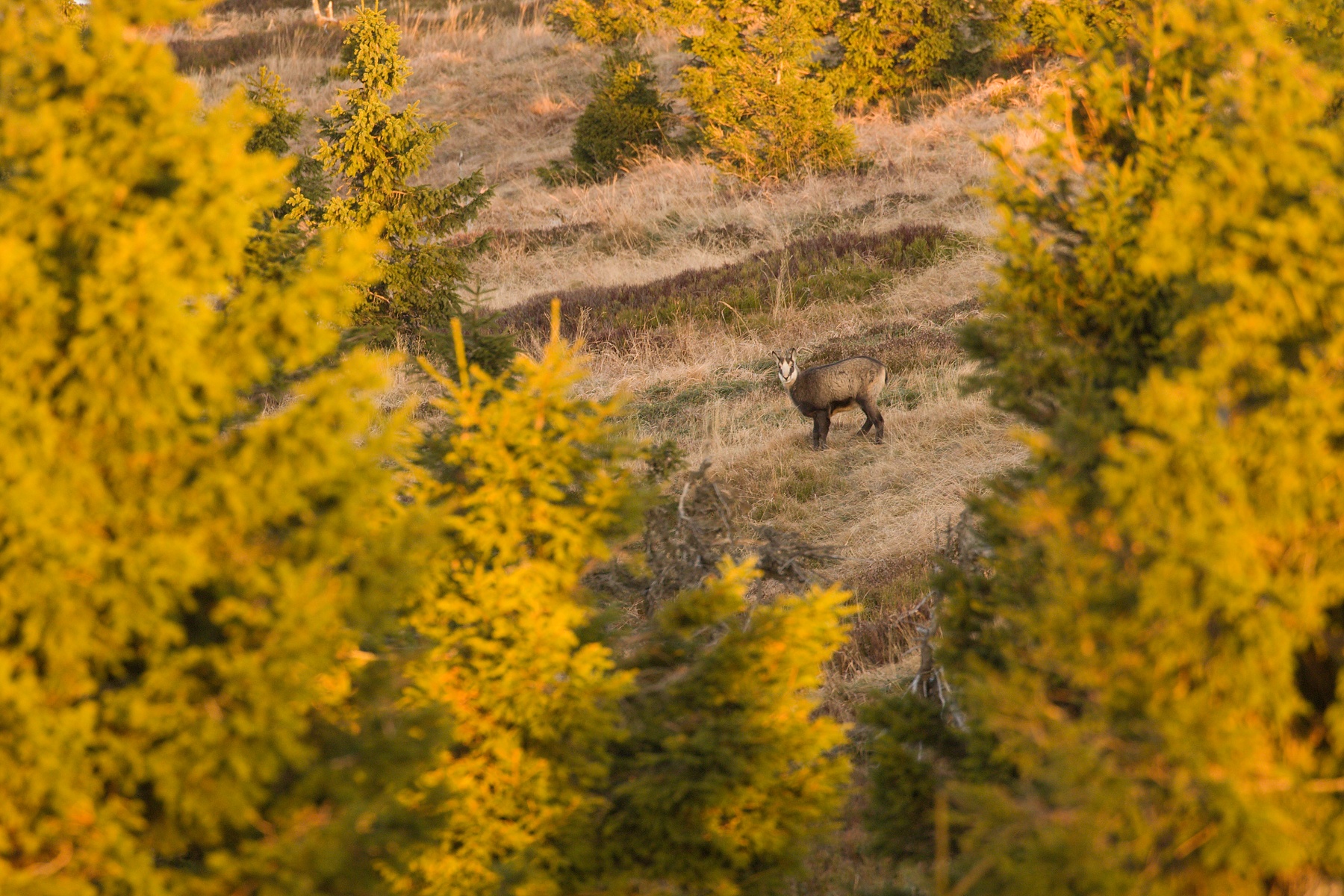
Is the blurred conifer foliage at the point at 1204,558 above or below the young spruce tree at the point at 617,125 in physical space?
above

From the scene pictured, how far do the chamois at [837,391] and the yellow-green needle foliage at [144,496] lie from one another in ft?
27.3

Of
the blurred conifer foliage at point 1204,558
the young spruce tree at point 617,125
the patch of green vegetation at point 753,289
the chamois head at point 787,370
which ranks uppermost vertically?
the blurred conifer foliage at point 1204,558

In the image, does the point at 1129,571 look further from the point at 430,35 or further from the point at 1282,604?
the point at 430,35

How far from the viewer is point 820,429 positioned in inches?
445

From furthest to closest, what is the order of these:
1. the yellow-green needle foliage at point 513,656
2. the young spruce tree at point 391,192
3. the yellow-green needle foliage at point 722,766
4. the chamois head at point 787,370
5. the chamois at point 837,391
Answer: the young spruce tree at point 391,192, the chamois head at point 787,370, the chamois at point 837,391, the yellow-green needle foliage at point 722,766, the yellow-green needle foliage at point 513,656

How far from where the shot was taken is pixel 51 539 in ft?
9.21

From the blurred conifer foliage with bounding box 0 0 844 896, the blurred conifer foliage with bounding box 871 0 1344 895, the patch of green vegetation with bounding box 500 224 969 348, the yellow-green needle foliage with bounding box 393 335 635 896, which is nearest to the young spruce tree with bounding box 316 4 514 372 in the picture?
the patch of green vegetation with bounding box 500 224 969 348

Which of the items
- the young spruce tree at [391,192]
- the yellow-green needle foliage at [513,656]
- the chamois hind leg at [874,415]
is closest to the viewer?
the yellow-green needle foliage at [513,656]

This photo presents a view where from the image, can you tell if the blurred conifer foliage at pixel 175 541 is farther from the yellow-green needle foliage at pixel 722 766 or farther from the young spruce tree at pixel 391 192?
the young spruce tree at pixel 391 192

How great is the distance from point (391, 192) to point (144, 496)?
1182cm

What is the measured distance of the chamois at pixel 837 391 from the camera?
36.4 ft

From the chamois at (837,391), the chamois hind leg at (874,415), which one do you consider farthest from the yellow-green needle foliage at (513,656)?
the chamois hind leg at (874,415)

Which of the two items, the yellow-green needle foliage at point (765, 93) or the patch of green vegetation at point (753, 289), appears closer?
the patch of green vegetation at point (753, 289)

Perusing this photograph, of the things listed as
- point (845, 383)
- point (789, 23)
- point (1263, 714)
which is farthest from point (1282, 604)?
point (789, 23)
